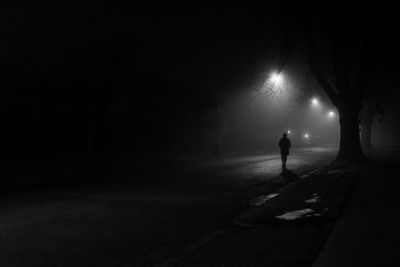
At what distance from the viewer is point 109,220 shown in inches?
334

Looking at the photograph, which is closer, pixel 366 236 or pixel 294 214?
pixel 366 236

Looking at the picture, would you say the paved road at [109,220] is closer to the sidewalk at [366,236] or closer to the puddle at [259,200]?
the puddle at [259,200]

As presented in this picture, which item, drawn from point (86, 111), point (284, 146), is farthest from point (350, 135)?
point (86, 111)

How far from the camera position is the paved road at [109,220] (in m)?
6.14

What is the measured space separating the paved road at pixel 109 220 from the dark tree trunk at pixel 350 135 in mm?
13300

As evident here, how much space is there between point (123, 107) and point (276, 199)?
2188 centimetres

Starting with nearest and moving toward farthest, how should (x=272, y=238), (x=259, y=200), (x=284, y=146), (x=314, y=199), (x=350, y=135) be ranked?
(x=272, y=238) → (x=314, y=199) → (x=259, y=200) → (x=284, y=146) → (x=350, y=135)

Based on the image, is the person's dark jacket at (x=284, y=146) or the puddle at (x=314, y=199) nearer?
the puddle at (x=314, y=199)

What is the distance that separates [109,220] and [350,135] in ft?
69.0

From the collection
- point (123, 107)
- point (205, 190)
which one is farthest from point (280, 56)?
point (205, 190)

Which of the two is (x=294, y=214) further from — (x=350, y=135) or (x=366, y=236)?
(x=350, y=135)

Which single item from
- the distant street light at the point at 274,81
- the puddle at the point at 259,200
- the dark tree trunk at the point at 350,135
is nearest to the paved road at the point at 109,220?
the puddle at the point at 259,200

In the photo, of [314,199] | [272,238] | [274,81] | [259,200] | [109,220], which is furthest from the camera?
[274,81]

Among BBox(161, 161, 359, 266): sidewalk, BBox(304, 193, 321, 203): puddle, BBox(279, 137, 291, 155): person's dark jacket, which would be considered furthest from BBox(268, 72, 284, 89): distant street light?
BBox(161, 161, 359, 266): sidewalk
